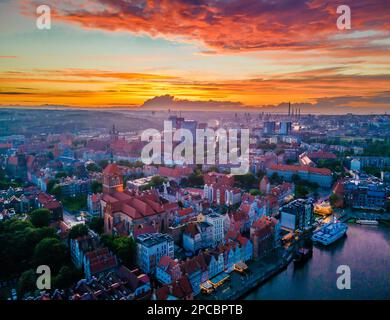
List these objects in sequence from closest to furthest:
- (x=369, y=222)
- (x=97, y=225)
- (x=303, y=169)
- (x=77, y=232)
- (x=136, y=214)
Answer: (x=77, y=232) → (x=136, y=214) → (x=97, y=225) → (x=369, y=222) → (x=303, y=169)

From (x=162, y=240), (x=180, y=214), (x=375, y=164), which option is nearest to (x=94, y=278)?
(x=162, y=240)

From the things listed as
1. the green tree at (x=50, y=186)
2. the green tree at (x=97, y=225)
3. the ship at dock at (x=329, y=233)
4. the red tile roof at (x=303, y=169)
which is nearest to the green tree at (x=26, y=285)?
the green tree at (x=97, y=225)

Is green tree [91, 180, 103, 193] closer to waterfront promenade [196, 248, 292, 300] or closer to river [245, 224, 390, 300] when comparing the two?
waterfront promenade [196, 248, 292, 300]

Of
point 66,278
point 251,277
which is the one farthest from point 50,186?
point 251,277

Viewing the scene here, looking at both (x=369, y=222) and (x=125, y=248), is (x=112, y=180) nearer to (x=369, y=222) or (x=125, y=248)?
(x=125, y=248)
